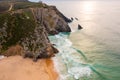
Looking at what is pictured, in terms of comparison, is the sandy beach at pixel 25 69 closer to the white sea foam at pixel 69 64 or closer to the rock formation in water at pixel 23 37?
the white sea foam at pixel 69 64

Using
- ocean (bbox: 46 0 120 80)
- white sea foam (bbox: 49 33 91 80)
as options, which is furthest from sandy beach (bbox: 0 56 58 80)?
ocean (bbox: 46 0 120 80)

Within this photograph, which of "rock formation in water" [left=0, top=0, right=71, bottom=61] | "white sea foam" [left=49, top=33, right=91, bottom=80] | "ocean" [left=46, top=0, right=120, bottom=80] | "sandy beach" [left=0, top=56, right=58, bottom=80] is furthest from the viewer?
"rock formation in water" [left=0, top=0, right=71, bottom=61]

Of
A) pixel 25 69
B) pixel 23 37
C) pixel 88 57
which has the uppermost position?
pixel 23 37

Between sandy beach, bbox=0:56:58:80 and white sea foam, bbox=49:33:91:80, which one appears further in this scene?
white sea foam, bbox=49:33:91:80

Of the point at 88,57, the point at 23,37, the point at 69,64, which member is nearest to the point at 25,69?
the point at 69,64

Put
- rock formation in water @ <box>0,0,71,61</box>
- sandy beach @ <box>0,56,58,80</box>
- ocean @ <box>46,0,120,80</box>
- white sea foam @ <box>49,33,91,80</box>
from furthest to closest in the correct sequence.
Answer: rock formation in water @ <box>0,0,71,61</box> → ocean @ <box>46,0,120,80</box> → white sea foam @ <box>49,33,91,80</box> → sandy beach @ <box>0,56,58,80</box>

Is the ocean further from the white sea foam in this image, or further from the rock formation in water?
the rock formation in water

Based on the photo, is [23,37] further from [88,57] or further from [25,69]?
[88,57]

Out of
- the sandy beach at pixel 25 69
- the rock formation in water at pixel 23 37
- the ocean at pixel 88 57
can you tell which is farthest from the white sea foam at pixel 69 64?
the rock formation in water at pixel 23 37

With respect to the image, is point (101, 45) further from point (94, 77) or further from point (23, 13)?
point (23, 13)
